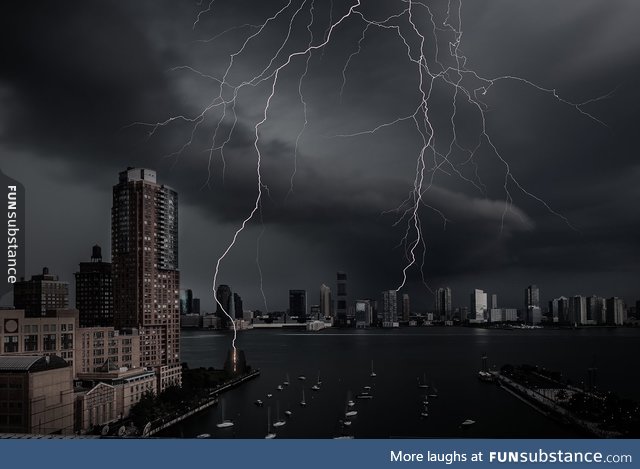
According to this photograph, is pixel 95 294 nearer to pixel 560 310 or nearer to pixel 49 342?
pixel 49 342

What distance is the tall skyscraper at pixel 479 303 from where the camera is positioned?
9.00m

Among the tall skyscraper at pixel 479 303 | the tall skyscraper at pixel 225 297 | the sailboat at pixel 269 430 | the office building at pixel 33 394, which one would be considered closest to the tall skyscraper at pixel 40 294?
the office building at pixel 33 394

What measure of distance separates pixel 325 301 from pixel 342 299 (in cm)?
42

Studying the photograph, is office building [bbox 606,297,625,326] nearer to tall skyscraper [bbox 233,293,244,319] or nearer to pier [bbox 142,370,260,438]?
tall skyscraper [bbox 233,293,244,319]

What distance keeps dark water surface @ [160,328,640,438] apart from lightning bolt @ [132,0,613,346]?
328cm

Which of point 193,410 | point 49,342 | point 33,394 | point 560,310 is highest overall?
point 560,310

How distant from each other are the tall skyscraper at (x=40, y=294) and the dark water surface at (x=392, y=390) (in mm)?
2614

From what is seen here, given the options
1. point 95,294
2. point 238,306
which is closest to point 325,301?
point 238,306

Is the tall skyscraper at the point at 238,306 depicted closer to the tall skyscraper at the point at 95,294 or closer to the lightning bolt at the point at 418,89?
the lightning bolt at the point at 418,89

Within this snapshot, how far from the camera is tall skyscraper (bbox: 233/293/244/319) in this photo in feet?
27.9

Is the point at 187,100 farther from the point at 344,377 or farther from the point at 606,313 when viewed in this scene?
the point at 344,377

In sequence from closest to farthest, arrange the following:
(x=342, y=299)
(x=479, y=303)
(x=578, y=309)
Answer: (x=342, y=299)
(x=578, y=309)
(x=479, y=303)

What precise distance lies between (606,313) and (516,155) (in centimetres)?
428

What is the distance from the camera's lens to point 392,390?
12469mm
